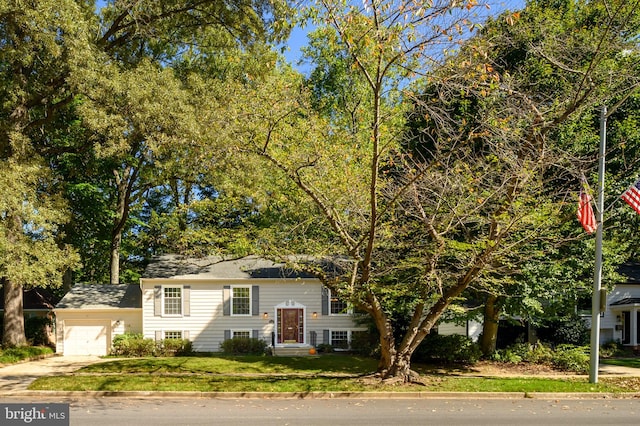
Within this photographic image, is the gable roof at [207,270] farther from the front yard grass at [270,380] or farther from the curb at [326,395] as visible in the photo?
the curb at [326,395]

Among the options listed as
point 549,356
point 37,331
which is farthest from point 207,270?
point 549,356

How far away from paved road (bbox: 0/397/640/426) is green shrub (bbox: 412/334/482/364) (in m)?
6.76

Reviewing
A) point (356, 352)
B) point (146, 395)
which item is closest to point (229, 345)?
point (356, 352)

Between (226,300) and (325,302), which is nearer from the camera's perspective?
(226,300)

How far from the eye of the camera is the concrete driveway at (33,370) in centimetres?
1574

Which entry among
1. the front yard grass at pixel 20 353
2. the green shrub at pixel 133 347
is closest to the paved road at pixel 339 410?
the front yard grass at pixel 20 353

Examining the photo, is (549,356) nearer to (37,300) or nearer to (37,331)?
(37,331)

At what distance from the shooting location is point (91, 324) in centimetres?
2588

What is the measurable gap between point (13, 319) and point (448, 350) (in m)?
19.0

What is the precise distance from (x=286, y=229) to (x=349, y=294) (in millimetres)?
3558

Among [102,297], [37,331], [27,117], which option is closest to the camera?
[27,117]

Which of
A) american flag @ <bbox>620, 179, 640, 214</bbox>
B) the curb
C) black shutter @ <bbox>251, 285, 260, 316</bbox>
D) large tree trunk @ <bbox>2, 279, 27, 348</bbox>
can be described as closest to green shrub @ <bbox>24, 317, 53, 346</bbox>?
large tree trunk @ <bbox>2, 279, 27, 348</bbox>

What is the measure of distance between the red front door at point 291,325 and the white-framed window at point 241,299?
61.5 inches

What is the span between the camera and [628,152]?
1894cm
